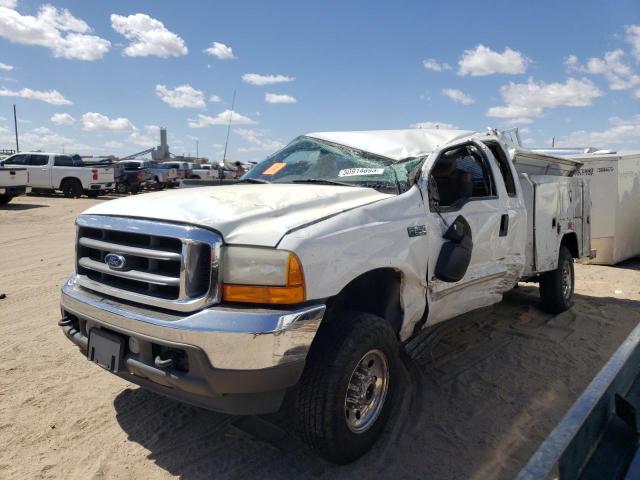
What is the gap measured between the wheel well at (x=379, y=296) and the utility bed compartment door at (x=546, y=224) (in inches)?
105

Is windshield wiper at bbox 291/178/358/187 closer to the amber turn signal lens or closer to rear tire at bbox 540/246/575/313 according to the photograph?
the amber turn signal lens

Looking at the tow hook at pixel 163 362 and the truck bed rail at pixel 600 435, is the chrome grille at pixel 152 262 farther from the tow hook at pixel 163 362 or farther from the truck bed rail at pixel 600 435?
the truck bed rail at pixel 600 435

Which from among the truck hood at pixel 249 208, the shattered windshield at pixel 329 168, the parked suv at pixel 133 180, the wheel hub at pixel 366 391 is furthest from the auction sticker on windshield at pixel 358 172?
the parked suv at pixel 133 180

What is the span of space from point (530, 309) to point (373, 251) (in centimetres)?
422

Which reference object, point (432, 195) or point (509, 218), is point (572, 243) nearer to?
point (509, 218)

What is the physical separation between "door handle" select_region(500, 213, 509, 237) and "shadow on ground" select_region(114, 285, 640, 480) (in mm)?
1149

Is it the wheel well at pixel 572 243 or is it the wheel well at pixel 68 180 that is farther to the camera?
the wheel well at pixel 68 180

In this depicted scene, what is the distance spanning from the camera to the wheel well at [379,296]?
329 cm

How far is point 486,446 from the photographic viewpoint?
328 cm

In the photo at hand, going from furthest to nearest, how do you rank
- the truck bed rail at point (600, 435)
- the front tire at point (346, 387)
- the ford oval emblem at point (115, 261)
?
the ford oval emblem at point (115, 261), the front tire at point (346, 387), the truck bed rail at point (600, 435)

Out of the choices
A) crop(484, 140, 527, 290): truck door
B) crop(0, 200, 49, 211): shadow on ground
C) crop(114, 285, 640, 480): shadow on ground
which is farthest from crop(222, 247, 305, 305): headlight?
crop(0, 200, 49, 211): shadow on ground

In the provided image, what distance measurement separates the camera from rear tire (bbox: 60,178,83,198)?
21.8 metres

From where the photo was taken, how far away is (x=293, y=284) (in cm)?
258

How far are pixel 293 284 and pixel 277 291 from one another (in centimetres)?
9
